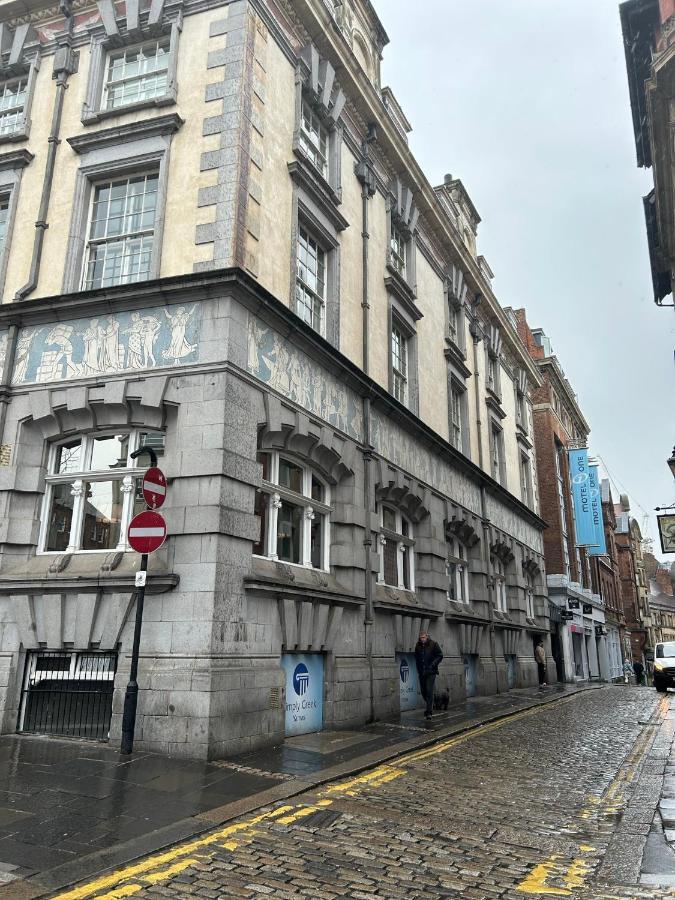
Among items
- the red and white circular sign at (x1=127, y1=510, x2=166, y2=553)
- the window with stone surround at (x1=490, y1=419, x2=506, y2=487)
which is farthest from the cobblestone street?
the window with stone surround at (x1=490, y1=419, x2=506, y2=487)

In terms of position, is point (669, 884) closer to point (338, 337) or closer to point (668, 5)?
point (338, 337)

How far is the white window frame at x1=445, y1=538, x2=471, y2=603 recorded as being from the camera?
72.5 feet

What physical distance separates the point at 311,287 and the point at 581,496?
33.1m

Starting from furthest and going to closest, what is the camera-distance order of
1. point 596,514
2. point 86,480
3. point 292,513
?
point 596,514, point 292,513, point 86,480

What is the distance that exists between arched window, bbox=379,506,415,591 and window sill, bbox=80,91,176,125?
10.1 meters

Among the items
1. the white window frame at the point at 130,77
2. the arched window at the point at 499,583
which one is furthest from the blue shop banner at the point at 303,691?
the arched window at the point at 499,583

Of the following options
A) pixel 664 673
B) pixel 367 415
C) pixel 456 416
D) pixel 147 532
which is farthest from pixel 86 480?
pixel 664 673

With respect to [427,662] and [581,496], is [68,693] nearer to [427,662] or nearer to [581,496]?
[427,662]

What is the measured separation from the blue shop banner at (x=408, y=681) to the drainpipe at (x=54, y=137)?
11.7 m

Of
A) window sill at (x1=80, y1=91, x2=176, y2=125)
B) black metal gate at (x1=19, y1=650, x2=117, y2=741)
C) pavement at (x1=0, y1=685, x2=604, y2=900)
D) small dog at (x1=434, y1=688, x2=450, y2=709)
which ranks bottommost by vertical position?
pavement at (x1=0, y1=685, x2=604, y2=900)

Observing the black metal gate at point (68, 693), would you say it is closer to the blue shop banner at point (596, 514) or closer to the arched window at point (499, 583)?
the arched window at point (499, 583)

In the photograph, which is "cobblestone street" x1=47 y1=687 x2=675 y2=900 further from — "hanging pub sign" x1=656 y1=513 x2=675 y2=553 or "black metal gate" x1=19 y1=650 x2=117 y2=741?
"hanging pub sign" x1=656 y1=513 x2=675 y2=553

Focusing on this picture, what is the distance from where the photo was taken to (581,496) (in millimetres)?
43562

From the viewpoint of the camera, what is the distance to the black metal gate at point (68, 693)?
34.1ft
